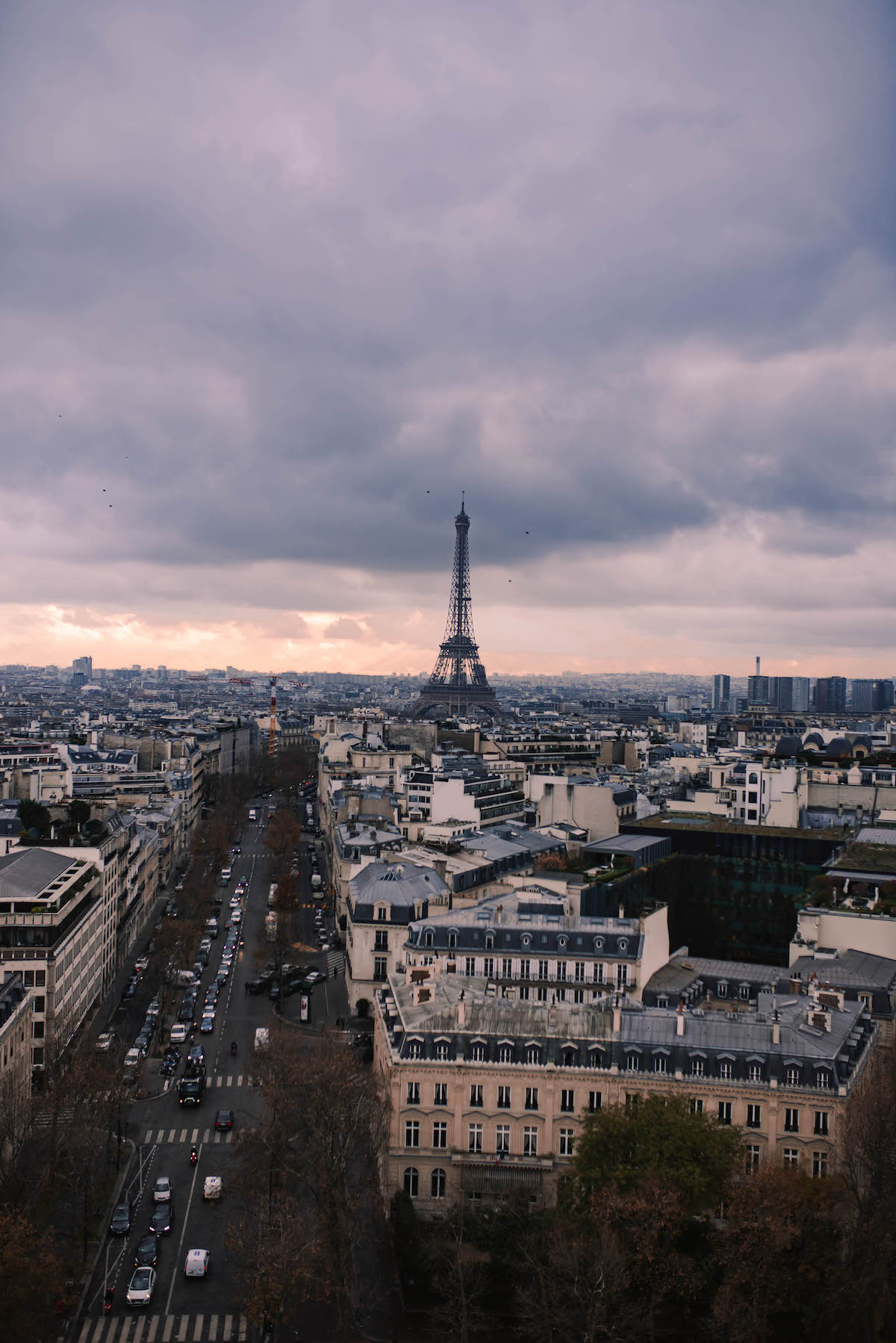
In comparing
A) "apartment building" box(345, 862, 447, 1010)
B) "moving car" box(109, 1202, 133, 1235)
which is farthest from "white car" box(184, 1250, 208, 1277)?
"apartment building" box(345, 862, 447, 1010)

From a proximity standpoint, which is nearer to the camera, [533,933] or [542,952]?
[542,952]

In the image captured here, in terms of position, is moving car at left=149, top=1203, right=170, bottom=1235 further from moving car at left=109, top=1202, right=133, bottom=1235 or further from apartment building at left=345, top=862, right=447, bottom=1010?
apartment building at left=345, top=862, right=447, bottom=1010

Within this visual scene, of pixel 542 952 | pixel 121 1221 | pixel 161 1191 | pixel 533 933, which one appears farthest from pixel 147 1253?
pixel 533 933

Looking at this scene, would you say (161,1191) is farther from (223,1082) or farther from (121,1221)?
(223,1082)

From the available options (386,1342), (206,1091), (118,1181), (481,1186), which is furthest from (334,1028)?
(386,1342)

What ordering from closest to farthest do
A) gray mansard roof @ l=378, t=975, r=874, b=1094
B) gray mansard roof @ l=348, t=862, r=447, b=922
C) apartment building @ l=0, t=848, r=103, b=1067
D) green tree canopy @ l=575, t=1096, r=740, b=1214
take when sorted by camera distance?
green tree canopy @ l=575, t=1096, r=740, b=1214 < gray mansard roof @ l=378, t=975, r=874, b=1094 < apartment building @ l=0, t=848, r=103, b=1067 < gray mansard roof @ l=348, t=862, r=447, b=922

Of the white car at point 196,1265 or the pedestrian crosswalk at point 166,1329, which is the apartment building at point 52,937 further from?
the pedestrian crosswalk at point 166,1329
